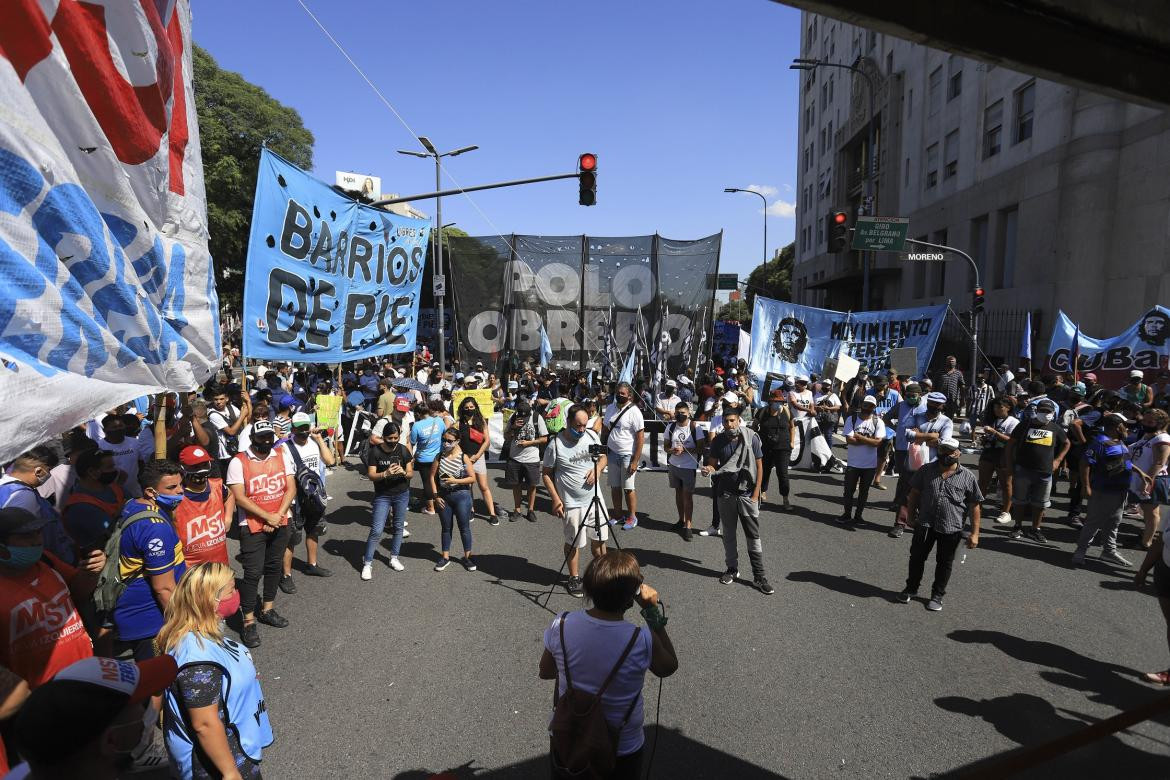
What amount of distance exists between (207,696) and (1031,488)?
882cm

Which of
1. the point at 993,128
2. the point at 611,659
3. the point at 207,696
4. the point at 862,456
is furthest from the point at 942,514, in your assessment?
the point at 993,128

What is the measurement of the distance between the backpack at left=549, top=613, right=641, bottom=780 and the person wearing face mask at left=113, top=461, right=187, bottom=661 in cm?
263

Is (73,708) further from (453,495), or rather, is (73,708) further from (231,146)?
(231,146)

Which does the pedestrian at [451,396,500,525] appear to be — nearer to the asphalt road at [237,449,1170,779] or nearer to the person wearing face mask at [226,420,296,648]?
the asphalt road at [237,449,1170,779]

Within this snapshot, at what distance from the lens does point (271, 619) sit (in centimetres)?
A: 527

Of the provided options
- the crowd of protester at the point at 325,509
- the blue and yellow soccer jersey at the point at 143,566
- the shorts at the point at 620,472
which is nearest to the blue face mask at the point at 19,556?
the crowd of protester at the point at 325,509

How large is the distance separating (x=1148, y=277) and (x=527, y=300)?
1811 centimetres

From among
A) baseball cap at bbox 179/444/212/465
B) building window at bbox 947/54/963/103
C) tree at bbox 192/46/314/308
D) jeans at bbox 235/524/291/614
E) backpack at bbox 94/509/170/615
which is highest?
building window at bbox 947/54/963/103

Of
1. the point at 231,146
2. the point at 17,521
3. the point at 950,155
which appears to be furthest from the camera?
the point at 950,155

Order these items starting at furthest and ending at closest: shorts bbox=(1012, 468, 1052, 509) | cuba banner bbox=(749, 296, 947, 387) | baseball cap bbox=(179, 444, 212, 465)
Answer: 1. cuba banner bbox=(749, 296, 947, 387)
2. shorts bbox=(1012, 468, 1052, 509)
3. baseball cap bbox=(179, 444, 212, 465)

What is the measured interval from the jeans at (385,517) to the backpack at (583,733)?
4.39 metres

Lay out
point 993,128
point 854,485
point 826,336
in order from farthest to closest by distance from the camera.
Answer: point 993,128
point 826,336
point 854,485

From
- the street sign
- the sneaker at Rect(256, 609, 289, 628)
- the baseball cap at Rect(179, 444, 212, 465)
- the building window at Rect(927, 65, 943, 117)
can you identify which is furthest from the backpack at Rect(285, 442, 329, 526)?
the building window at Rect(927, 65, 943, 117)

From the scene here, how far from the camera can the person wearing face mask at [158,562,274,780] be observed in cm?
245
